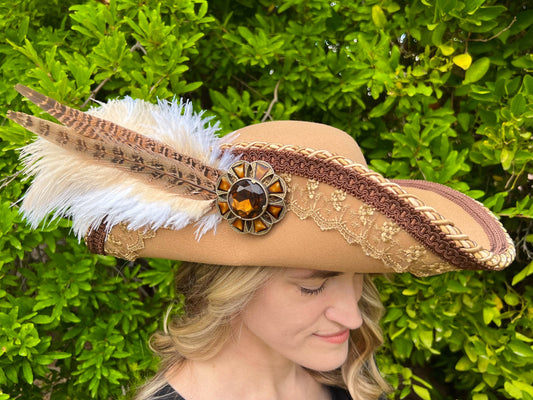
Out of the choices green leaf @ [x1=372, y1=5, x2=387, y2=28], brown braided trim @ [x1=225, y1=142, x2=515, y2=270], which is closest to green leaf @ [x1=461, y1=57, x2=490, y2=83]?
green leaf @ [x1=372, y1=5, x2=387, y2=28]

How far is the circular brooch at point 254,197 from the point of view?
3.66ft

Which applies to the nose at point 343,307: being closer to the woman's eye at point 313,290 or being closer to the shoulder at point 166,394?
the woman's eye at point 313,290

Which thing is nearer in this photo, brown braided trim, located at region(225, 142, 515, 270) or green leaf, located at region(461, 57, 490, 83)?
brown braided trim, located at region(225, 142, 515, 270)

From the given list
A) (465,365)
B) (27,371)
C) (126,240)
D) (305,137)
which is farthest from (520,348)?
(27,371)

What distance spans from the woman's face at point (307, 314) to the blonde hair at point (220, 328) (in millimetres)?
44

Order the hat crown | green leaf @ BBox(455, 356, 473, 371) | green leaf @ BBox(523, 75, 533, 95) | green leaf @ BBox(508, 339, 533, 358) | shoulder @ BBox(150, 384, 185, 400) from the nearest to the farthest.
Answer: the hat crown
shoulder @ BBox(150, 384, 185, 400)
green leaf @ BBox(523, 75, 533, 95)
green leaf @ BBox(508, 339, 533, 358)
green leaf @ BBox(455, 356, 473, 371)

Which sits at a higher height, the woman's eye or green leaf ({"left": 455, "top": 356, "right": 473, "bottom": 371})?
the woman's eye

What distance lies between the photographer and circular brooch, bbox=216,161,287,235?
43.9 inches

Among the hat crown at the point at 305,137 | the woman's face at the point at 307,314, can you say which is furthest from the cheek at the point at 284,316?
the hat crown at the point at 305,137

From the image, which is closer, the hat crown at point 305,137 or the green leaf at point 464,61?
the hat crown at point 305,137

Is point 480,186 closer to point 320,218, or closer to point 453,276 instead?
point 453,276

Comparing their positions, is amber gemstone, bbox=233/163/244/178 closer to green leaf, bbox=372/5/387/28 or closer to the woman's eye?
the woman's eye

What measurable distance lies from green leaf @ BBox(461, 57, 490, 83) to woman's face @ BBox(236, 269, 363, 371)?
95 centimetres

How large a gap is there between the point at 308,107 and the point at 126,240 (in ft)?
4.11
